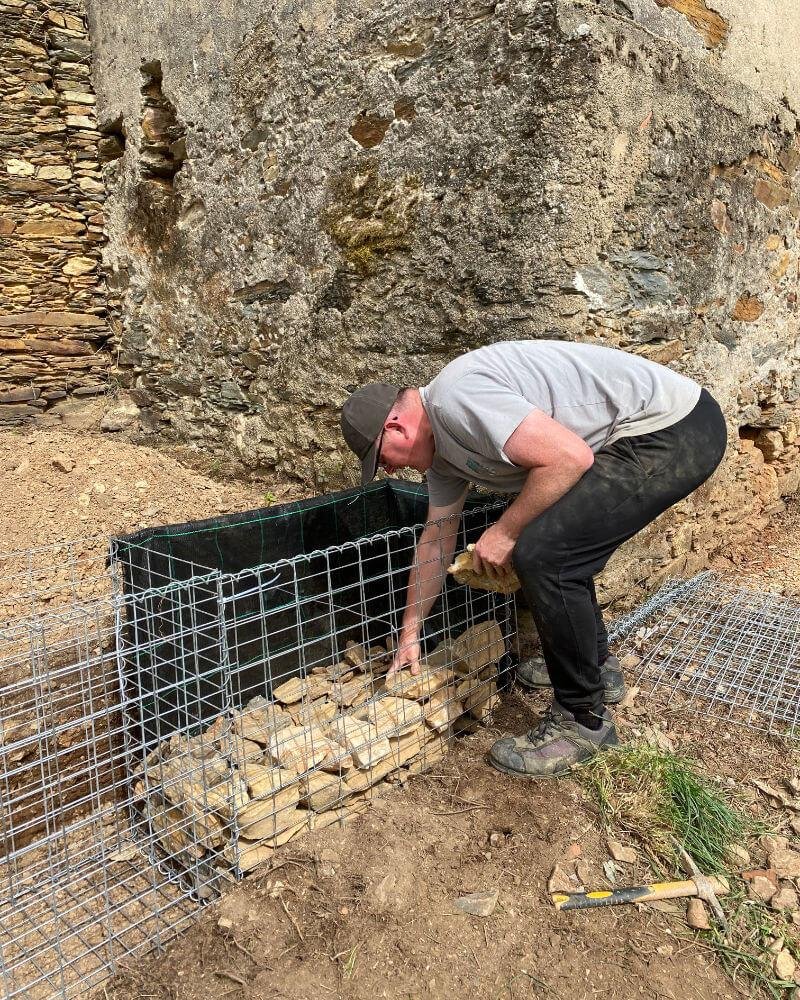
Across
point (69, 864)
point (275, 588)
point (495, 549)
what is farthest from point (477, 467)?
point (69, 864)

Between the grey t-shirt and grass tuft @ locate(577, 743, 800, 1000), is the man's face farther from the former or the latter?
grass tuft @ locate(577, 743, 800, 1000)

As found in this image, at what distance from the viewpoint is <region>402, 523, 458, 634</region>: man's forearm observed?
8.46ft

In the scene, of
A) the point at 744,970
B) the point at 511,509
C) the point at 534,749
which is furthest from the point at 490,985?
the point at 511,509

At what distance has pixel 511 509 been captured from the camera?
7.13ft

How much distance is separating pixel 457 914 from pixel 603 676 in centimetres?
110

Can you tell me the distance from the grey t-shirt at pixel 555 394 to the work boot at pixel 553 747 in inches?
29.8

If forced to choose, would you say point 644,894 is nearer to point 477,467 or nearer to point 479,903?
point 479,903

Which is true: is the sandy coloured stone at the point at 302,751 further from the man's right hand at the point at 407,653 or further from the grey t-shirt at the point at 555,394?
the grey t-shirt at the point at 555,394

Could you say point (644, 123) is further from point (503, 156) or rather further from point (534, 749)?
point (534, 749)

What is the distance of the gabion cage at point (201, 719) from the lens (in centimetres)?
204

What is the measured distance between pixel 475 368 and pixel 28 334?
14.1 ft

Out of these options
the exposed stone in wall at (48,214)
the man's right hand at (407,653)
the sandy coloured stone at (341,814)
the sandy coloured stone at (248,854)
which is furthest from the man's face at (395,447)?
the exposed stone in wall at (48,214)

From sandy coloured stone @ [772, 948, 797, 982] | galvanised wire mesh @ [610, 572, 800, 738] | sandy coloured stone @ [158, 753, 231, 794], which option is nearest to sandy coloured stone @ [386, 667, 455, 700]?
sandy coloured stone @ [158, 753, 231, 794]

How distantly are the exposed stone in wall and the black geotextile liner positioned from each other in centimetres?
322
